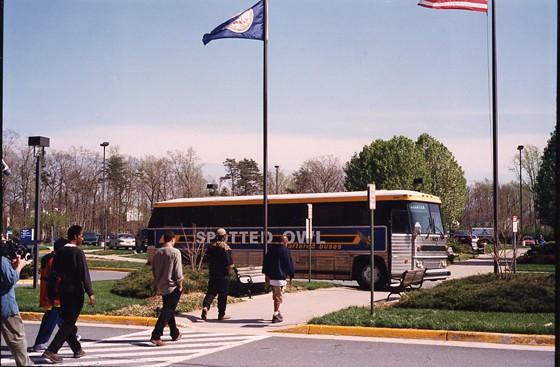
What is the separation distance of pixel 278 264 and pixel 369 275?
33.7 feet

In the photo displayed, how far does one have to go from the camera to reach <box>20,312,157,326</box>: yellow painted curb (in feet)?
48.9

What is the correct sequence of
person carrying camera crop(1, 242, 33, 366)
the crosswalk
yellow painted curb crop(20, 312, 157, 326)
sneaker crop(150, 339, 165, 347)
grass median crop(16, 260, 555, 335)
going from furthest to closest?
yellow painted curb crop(20, 312, 157, 326), grass median crop(16, 260, 555, 335), sneaker crop(150, 339, 165, 347), the crosswalk, person carrying camera crop(1, 242, 33, 366)

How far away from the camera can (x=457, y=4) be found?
62.8 feet

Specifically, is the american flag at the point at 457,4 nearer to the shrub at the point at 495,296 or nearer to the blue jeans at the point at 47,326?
the shrub at the point at 495,296

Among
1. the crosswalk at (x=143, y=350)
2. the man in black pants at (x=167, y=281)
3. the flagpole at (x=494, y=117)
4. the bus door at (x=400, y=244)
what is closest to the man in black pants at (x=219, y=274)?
the crosswalk at (x=143, y=350)

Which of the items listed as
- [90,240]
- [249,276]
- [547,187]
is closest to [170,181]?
[90,240]

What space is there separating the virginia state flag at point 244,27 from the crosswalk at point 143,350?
34.9 ft

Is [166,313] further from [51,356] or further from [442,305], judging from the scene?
[442,305]

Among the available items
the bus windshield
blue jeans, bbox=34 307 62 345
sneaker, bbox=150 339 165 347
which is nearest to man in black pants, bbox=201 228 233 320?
sneaker, bbox=150 339 165 347

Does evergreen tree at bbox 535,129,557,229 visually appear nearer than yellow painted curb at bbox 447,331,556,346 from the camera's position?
No

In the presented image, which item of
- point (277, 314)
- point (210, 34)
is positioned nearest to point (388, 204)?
point (210, 34)

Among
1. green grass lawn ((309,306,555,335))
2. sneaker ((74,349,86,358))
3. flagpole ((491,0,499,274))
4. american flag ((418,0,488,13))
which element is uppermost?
american flag ((418,0,488,13))

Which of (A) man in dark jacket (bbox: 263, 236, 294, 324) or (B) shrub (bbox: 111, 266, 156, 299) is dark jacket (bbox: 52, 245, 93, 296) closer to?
(A) man in dark jacket (bbox: 263, 236, 294, 324)

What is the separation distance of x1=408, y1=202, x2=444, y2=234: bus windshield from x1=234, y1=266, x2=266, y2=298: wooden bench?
6.30 m
